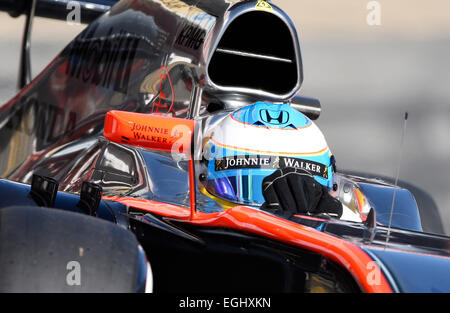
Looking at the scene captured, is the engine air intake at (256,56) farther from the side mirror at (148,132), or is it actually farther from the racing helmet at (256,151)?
the side mirror at (148,132)

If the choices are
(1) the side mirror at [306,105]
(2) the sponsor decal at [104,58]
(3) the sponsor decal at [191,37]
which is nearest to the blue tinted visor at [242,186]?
(3) the sponsor decal at [191,37]

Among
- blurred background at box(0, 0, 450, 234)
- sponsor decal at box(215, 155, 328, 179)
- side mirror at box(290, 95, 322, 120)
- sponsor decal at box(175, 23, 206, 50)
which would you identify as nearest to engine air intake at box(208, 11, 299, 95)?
sponsor decal at box(175, 23, 206, 50)

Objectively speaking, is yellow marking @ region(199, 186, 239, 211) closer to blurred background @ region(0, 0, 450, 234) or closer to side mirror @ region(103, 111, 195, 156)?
side mirror @ region(103, 111, 195, 156)

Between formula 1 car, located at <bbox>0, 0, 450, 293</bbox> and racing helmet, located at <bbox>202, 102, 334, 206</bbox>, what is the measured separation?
107 millimetres

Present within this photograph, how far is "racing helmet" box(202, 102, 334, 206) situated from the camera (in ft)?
8.45

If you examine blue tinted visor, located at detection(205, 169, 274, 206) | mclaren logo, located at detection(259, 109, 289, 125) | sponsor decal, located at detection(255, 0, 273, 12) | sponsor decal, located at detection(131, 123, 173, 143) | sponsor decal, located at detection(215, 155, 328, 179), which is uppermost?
sponsor decal, located at detection(255, 0, 273, 12)

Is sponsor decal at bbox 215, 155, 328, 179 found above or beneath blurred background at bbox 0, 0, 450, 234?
beneath

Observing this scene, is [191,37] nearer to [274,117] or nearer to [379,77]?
[274,117]

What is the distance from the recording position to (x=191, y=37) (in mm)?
3646

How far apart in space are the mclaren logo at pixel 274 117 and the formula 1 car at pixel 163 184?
0.25m

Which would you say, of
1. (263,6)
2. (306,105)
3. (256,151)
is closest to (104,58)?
(306,105)

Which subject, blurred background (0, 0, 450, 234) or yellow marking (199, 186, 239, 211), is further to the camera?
blurred background (0, 0, 450, 234)

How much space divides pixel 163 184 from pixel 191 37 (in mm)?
1045
